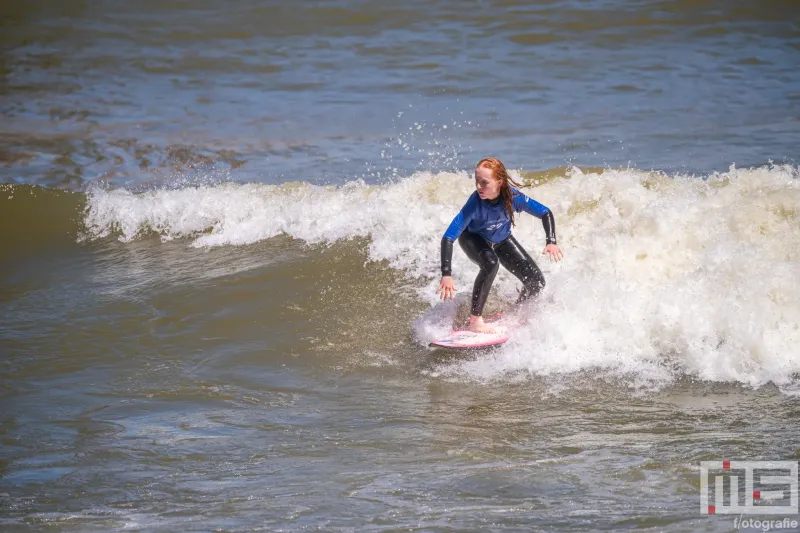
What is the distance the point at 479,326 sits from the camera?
279 inches

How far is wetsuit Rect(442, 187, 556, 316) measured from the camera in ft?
22.9

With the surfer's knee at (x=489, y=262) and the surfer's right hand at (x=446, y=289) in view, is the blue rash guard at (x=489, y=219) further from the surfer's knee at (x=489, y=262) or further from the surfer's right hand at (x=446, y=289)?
the surfer's right hand at (x=446, y=289)

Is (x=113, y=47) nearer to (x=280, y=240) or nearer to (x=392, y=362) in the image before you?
(x=280, y=240)

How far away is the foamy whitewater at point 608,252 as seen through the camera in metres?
6.73

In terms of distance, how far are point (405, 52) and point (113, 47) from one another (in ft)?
25.8

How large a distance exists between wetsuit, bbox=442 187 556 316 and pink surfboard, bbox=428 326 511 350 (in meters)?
0.22

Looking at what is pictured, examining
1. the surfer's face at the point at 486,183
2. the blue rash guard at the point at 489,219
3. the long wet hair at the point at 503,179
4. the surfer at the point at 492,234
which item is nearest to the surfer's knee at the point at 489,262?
the surfer at the point at 492,234

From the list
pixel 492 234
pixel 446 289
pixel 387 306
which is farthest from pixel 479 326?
pixel 387 306

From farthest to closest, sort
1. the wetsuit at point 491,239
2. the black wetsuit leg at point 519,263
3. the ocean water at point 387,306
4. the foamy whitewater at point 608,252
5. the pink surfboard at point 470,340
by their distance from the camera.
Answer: the black wetsuit leg at point 519,263
the wetsuit at point 491,239
the pink surfboard at point 470,340
the foamy whitewater at point 608,252
the ocean water at point 387,306

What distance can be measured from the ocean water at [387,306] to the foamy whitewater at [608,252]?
0.10 feet

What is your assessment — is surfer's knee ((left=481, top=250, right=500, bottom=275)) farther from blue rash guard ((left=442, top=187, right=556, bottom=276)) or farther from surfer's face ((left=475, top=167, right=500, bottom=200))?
surfer's face ((left=475, top=167, right=500, bottom=200))

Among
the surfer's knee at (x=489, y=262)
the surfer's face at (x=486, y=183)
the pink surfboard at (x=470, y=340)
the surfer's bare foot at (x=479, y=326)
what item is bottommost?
the pink surfboard at (x=470, y=340)

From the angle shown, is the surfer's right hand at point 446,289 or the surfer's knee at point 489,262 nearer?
the surfer's right hand at point 446,289

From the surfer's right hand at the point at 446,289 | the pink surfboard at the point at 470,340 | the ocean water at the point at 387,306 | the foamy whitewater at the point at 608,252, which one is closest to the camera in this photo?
the ocean water at the point at 387,306
